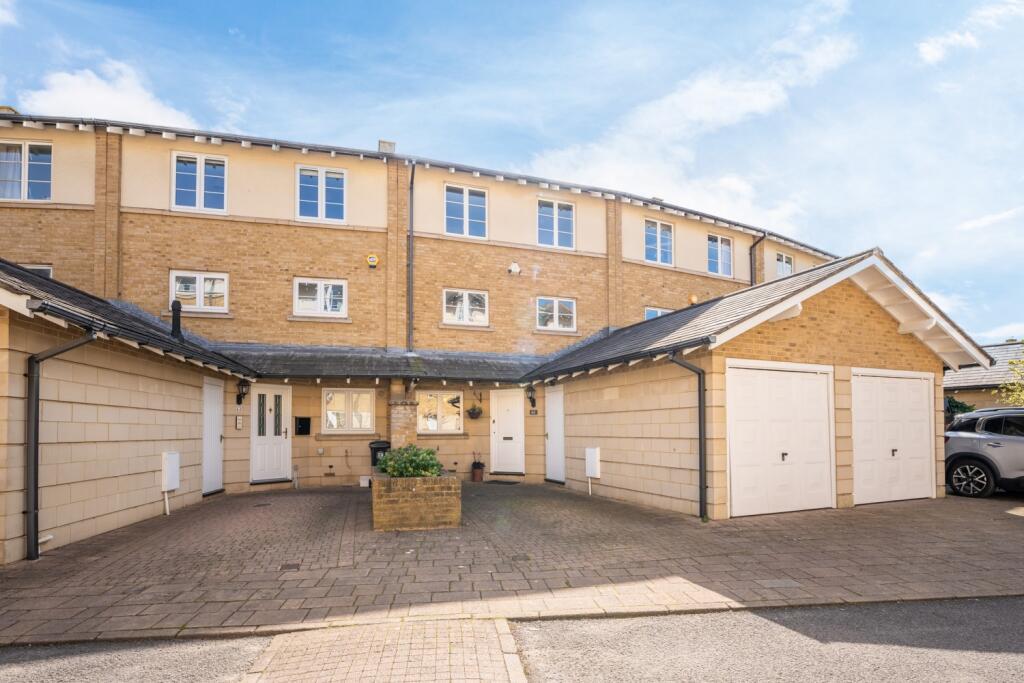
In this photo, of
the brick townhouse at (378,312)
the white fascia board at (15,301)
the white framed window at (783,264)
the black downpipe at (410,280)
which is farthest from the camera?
the white framed window at (783,264)

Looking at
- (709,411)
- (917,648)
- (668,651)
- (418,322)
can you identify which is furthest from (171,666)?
(418,322)

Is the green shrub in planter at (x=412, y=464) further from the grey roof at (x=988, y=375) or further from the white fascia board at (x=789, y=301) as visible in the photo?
the grey roof at (x=988, y=375)

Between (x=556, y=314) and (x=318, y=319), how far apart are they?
21.4ft

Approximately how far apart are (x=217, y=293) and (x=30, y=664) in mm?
12024

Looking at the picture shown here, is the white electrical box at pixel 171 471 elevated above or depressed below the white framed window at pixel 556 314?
below

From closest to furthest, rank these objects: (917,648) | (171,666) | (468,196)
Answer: (171,666)
(917,648)
(468,196)

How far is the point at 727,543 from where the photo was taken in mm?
8156

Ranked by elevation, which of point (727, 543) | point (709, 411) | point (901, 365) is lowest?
point (727, 543)

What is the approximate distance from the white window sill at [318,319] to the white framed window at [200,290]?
5.30 ft

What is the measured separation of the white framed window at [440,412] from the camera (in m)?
16.5

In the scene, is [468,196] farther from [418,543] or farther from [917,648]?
[917,648]

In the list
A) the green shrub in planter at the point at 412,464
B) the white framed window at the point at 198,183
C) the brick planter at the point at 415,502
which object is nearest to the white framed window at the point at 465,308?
the white framed window at the point at 198,183

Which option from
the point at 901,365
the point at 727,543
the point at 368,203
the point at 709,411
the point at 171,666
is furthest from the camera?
the point at 368,203

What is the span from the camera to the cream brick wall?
23.9 feet
